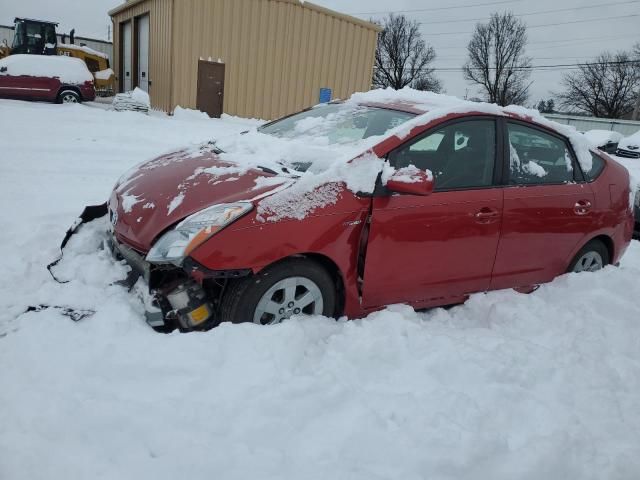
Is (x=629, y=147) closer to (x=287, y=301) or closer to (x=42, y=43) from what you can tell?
Answer: (x=287, y=301)

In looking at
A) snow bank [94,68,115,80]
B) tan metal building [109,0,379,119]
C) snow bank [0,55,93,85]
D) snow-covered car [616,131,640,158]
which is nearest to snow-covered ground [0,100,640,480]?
tan metal building [109,0,379,119]

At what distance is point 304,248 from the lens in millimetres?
2924

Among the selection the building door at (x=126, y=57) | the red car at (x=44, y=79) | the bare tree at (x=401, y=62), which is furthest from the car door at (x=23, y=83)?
the bare tree at (x=401, y=62)

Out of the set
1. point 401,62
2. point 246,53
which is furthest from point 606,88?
point 246,53

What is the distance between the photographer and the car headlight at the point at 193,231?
273 cm

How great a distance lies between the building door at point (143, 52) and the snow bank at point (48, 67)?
2664 mm

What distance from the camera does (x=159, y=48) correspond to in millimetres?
16438

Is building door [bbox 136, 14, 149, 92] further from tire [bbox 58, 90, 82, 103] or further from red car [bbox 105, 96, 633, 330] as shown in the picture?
red car [bbox 105, 96, 633, 330]

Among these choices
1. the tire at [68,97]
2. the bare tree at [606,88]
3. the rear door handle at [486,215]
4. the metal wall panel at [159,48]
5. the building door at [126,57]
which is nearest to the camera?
the rear door handle at [486,215]

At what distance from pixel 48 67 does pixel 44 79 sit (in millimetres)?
394

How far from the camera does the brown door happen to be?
16188mm

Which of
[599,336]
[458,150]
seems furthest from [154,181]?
[599,336]

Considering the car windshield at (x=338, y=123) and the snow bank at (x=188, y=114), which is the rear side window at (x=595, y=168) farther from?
the snow bank at (x=188, y=114)

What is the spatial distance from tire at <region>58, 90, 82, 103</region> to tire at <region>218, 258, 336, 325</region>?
15171mm
